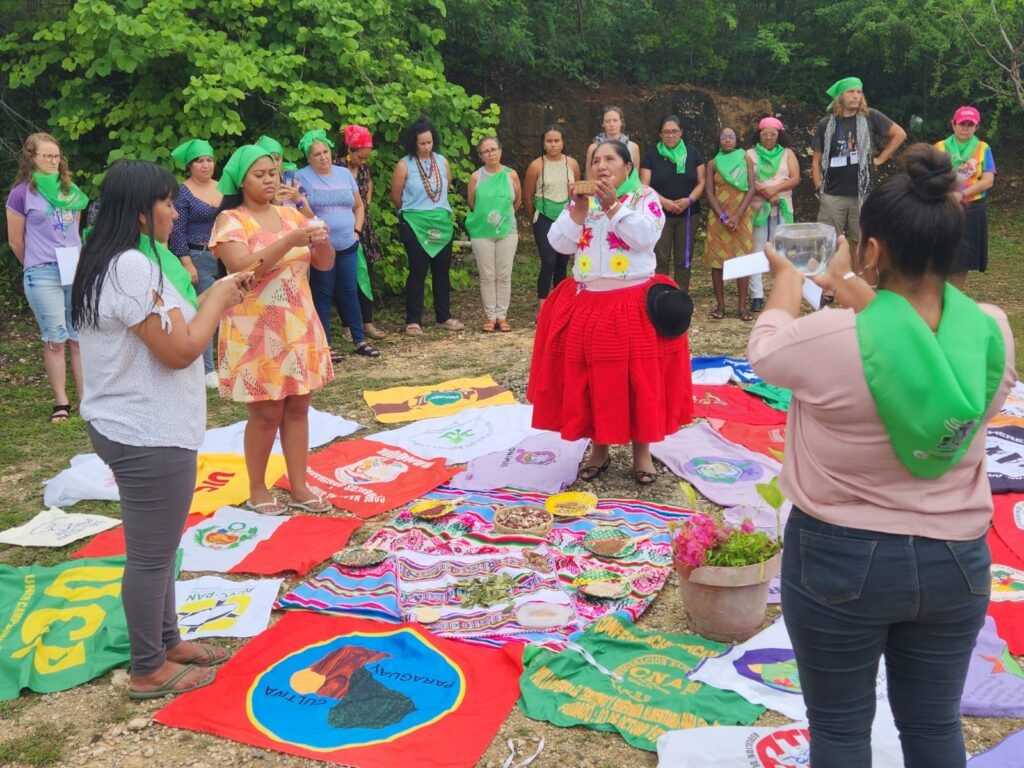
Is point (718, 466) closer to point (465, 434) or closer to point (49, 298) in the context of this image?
point (465, 434)

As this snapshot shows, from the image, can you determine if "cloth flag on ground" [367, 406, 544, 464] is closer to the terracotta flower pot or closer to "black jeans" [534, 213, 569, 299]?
the terracotta flower pot

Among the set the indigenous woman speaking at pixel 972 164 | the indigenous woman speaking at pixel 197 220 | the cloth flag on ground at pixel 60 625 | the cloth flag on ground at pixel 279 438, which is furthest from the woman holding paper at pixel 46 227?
the indigenous woman speaking at pixel 972 164

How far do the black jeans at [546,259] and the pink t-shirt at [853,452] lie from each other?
6.75m

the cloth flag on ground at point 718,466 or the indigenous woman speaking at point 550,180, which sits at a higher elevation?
the indigenous woman speaking at point 550,180

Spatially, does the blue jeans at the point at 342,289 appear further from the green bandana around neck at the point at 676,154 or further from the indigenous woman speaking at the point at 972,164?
the indigenous woman speaking at the point at 972,164

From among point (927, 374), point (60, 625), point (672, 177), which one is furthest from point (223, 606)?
point (672, 177)

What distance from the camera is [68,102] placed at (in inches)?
328

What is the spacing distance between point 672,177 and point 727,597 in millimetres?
5833

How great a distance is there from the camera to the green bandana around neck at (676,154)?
331 inches

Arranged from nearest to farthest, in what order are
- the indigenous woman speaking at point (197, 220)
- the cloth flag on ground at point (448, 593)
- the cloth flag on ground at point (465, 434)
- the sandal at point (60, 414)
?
the cloth flag on ground at point (448, 593)
the cloth flag on ground at point (465, 434)
the sandal at point (60, 414)
the indigenous woman speaking at point (197, 220)

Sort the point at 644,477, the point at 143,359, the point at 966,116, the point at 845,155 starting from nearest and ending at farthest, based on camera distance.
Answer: the point at 143,359 → the point at 644,477 → the point at 966,116 → the point at 845,155

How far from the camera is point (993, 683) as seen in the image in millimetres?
2979

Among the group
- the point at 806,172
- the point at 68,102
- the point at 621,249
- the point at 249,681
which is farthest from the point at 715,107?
the point at 249,681

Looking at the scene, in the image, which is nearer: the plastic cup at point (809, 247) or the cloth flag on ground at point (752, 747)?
the plastic cup at point (809, 247)
